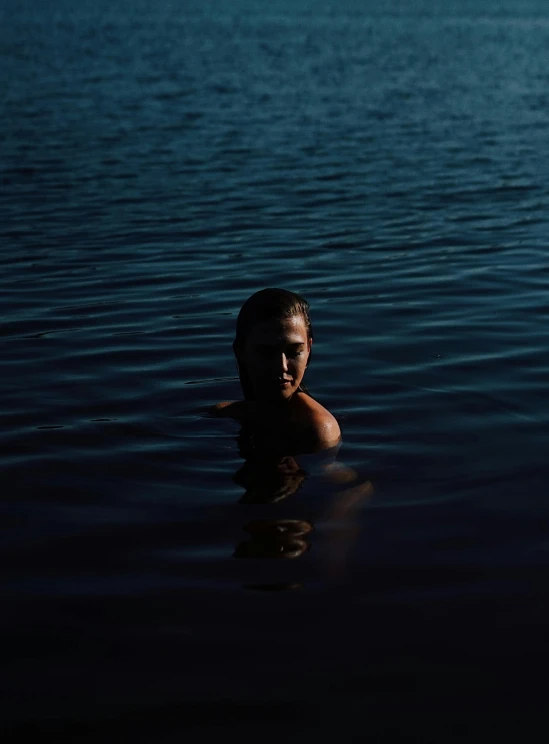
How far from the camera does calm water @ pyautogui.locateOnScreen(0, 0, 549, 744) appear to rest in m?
3.87

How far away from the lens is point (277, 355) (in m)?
6.00

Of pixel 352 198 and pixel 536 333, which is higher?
pixel 352 198

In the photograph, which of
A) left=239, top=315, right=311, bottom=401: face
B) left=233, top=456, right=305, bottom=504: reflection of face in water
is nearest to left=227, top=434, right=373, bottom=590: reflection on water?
left=233, top=456, right=305, bottom=504: reflection of face in water

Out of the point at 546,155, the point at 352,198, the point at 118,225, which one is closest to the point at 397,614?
the point at 118,225

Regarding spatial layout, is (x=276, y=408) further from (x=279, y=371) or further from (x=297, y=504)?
(x=297, y=504)

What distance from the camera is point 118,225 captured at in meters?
13.5

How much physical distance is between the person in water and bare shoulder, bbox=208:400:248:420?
0.43 ft

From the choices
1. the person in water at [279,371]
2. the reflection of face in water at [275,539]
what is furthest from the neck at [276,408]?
the reflection of face in water at [275,539]

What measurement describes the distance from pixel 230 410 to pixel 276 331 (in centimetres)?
96

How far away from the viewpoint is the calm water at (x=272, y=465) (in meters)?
3.87

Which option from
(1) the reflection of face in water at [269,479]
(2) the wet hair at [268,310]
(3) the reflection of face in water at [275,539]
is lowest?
(3) the reflection of face in water at [275,539]

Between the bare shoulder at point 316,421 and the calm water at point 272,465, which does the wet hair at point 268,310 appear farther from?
the calm water at point 272,465

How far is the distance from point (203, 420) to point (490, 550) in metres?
2.40

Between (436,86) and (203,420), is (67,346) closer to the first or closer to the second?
(203,420)
